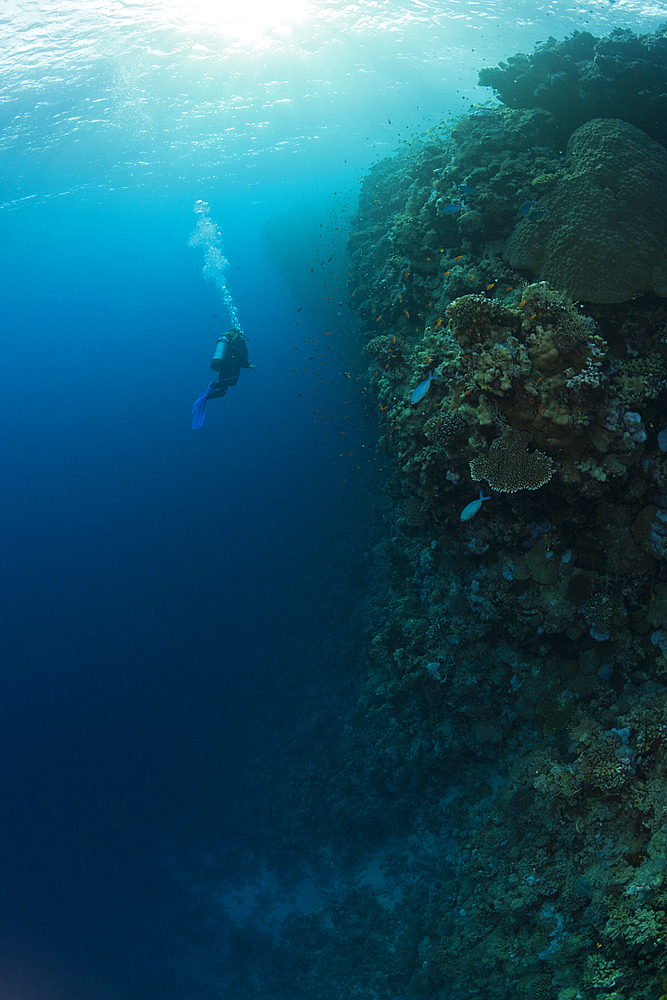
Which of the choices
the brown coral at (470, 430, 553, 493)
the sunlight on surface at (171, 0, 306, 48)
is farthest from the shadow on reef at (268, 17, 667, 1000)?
the sunlight on surface at (171, 0, 306, 48)

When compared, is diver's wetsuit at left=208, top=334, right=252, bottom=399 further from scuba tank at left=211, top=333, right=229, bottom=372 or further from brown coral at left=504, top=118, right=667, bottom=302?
brown coral at left=504, top=118, right=667, bottom=302

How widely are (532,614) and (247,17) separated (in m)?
29.6

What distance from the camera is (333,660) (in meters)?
9.25

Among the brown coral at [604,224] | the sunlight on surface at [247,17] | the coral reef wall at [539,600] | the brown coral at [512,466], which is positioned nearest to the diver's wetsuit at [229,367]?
the coral reef wall at [539,600]

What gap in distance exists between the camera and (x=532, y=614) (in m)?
6.46

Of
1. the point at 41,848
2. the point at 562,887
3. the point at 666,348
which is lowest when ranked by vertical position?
the point at 41,848

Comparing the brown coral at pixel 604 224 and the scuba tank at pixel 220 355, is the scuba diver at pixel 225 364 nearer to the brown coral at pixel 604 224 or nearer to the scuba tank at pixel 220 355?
the scuba tank at pixel 220 355

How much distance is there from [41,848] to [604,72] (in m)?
20.5

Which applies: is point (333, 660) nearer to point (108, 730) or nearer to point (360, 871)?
point (360, 871)

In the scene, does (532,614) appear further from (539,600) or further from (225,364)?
(225,364)

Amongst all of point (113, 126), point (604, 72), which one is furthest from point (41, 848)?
point (113, 126)

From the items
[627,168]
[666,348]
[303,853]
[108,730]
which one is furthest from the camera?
[108,730]

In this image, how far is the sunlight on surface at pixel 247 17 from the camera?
19531 mm

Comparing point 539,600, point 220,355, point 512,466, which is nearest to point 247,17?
point 220,355
